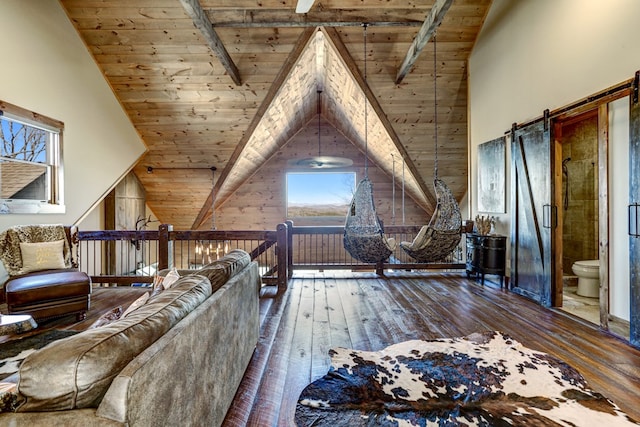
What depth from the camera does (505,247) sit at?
4.47m

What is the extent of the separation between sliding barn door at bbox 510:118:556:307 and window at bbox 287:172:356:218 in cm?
471

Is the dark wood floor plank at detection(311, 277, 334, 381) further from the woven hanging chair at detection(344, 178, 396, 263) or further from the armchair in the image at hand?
the armchair

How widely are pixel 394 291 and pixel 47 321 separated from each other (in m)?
4.11

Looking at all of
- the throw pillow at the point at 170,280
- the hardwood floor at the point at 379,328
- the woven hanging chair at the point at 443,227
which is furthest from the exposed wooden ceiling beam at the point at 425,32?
the throw pillow at the point at 170,280

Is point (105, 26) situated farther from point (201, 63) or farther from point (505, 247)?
point (505, 247)

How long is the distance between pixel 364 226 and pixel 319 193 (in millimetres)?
4536

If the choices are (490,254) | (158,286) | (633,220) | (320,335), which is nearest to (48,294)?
(158,286)

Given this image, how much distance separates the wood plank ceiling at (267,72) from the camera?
13.5 ft

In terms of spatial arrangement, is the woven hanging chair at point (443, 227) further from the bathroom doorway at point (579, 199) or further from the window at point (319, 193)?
the window at point (319, 193)

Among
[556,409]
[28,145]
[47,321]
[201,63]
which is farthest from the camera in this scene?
[201,63]

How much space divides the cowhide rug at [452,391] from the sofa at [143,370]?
68 centimetres

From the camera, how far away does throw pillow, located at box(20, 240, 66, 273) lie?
3502 mm

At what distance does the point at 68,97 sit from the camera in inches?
177

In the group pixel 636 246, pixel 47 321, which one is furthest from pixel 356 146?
pixel 47 321
